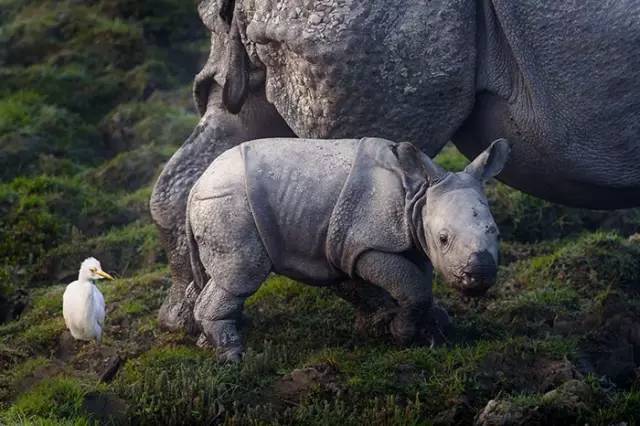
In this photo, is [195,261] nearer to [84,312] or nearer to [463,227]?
[84,312]

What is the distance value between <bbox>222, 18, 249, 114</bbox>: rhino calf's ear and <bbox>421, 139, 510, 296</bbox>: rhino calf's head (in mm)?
1430

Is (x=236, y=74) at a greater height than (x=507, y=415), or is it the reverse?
(x=236, y=74)

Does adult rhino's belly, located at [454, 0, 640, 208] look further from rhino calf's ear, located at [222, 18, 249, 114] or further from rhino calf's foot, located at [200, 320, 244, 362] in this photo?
rhino calf's foot, located at [200, 320, 244, 362]

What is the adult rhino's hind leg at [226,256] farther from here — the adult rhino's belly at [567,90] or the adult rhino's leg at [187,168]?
the adult rhino's belly at [567,90]

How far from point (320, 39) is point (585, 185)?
146cm

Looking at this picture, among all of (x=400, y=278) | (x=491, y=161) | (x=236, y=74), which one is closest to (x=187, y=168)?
(x=236, y=74)

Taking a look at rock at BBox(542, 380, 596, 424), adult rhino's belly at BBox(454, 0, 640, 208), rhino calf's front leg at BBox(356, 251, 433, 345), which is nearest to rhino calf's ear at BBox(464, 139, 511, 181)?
adult rhino's belly at BBox(454, 0, 640, 208)

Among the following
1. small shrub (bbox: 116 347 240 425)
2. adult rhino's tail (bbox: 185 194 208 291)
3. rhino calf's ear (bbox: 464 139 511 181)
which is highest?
rhino calf's ear (bbox: 464 139 511 181)

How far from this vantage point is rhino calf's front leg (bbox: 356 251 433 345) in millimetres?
6141

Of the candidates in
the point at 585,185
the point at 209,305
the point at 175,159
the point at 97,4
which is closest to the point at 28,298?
the point at 175,159

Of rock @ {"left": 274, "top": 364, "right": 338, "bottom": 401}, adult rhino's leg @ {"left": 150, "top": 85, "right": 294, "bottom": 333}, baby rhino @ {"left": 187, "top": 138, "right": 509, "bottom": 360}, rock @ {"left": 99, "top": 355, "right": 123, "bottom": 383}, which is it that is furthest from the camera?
adult rhino's leg @ {"left": 150, "top": 85, "right": 294, "bottom": 333}

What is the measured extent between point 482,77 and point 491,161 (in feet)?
1.64

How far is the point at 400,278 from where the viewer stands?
6.14 meters

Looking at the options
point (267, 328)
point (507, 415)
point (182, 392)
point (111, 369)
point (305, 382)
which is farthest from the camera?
point (267, 328)
